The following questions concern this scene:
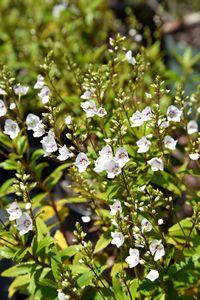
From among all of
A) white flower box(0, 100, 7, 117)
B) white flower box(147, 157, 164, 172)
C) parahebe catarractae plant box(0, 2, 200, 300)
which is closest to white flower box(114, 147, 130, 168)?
parahebe catarractae plant box(0, 2, 200, 300)

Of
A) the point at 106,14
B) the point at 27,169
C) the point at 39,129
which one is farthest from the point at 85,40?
the point at 39,129

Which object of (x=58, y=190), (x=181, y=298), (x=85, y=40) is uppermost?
(x=85, y=40)

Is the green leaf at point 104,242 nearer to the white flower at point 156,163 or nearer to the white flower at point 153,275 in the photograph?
the white flower at point 153,275

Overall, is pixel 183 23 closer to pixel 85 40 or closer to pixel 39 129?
pixel 85 40

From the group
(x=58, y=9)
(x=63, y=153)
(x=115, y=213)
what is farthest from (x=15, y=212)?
(x=58, y=9)

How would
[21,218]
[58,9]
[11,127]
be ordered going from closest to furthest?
[21,218] → [11,127] → [58,9]

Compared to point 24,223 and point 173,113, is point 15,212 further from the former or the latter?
point 173,113

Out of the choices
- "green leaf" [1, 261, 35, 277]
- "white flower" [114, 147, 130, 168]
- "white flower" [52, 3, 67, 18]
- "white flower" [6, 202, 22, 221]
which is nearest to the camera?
"white flower" [114, 147, 130, 168]

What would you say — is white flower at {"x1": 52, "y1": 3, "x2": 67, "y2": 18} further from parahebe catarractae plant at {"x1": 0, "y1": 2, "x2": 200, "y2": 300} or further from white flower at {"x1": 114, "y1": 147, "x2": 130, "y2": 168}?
white flower at {"x1": 114, "y1": 147, "x2": 130, "y2": 168}
